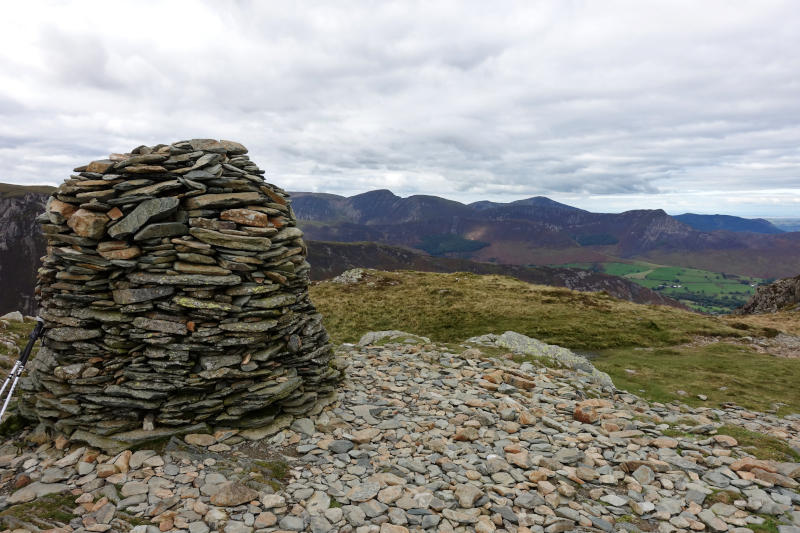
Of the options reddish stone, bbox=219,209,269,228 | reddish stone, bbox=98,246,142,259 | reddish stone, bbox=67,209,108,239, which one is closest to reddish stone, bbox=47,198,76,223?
reddish stone, bbox=67,209,108,239

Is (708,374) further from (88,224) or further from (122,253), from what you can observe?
(88,224)

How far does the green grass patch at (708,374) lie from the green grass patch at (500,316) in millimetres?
2965

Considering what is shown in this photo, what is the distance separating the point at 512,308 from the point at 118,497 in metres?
33.5

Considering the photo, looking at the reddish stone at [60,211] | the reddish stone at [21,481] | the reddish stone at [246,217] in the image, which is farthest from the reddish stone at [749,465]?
the reddish stone at [60,211]

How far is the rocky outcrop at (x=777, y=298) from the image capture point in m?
57.1

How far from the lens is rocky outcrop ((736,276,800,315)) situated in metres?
57.1

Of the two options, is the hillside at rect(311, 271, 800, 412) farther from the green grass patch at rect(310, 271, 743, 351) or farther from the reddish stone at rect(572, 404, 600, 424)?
the reddish stone at rect(572, 404, 600, 424)

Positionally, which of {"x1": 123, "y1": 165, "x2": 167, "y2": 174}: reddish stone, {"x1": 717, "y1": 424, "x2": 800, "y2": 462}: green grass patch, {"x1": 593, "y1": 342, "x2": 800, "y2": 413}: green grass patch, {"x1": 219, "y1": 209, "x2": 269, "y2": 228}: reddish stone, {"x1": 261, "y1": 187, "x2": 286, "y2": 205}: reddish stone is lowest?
{"x1": 593, "y1": 342, "x2": 800, "y2": 413}: green grass patch

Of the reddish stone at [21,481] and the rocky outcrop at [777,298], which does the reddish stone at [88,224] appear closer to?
the reddish stone at [21,481]

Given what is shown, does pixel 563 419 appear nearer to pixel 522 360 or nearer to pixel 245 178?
pixel 522 360

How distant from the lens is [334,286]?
166 feet

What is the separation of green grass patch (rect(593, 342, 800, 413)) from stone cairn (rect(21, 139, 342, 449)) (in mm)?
17160

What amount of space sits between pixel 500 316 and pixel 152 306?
28990 mm

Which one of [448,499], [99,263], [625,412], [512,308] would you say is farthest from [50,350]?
[512,308]
